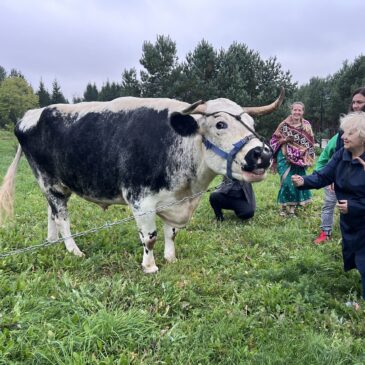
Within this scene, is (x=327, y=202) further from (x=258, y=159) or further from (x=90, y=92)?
(x=90, y=92)

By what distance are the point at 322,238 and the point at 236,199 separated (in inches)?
62.4

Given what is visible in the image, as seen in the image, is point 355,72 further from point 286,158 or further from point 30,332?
point 30,332

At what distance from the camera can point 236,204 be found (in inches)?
264

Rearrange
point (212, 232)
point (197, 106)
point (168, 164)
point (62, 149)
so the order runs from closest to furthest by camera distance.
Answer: point (197, 106) → point (168, 164) → point (62, 149) → point (212, 232)

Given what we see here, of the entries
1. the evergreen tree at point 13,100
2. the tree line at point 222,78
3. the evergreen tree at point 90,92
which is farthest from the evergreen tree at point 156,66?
the evergreen tree at point 90,92

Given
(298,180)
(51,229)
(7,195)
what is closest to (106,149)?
(51,229)

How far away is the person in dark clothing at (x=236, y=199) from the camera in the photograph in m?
6.69

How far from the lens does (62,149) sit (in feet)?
15.2

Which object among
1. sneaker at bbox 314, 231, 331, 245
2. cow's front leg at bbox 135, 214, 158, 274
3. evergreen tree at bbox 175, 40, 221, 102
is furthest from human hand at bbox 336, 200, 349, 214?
evergreen tree at bbox 175, 40, 221, 102

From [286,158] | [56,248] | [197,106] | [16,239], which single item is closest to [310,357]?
[197,106]

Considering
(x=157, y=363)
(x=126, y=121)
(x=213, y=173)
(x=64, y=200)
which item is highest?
(x=126, y=121)

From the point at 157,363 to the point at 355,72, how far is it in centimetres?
3405

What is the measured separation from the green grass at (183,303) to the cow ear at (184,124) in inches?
58.6

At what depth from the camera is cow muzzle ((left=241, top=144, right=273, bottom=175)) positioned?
3.59m
